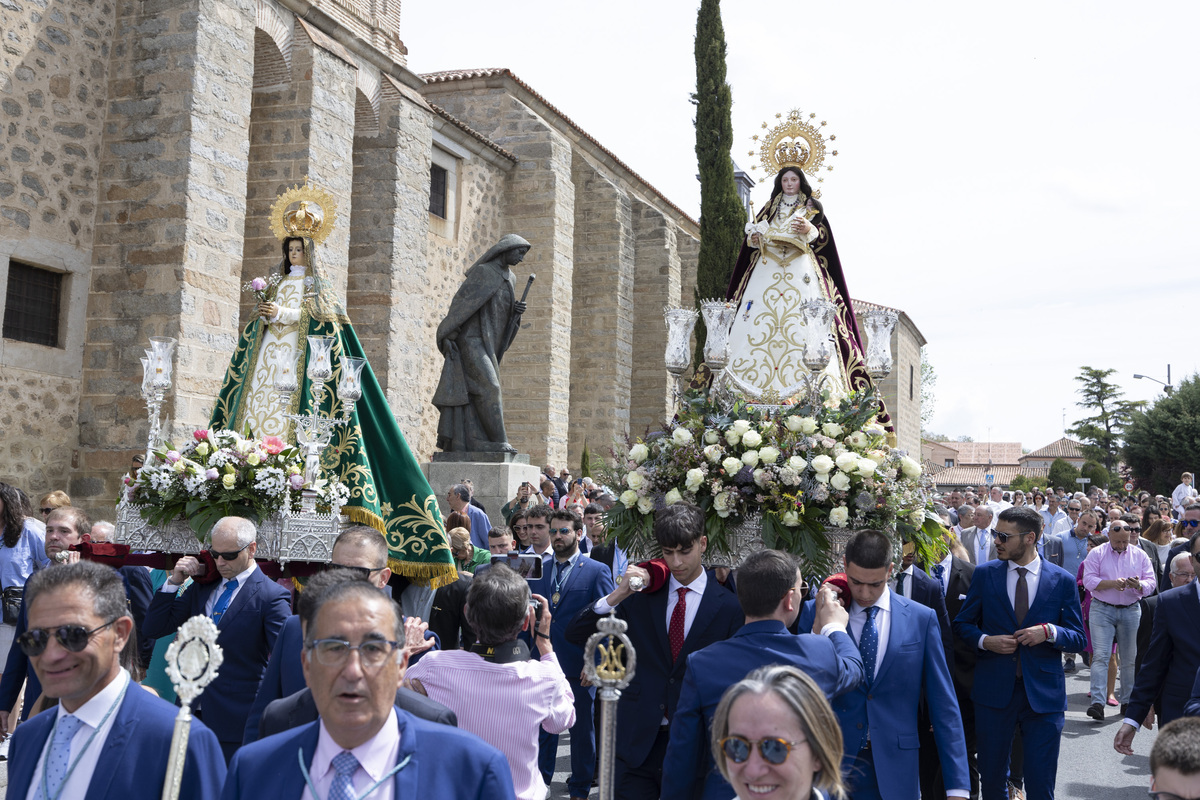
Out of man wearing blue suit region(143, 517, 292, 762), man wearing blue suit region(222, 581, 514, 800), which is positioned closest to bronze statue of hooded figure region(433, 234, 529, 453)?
man wearing blue suit region(143, 517, 292, 762)

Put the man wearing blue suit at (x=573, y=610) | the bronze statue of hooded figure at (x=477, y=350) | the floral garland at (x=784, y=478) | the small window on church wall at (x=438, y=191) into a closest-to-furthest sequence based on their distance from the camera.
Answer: the floral garland at (x=784, y=478) → the man wearing blue suit at (x=573, y=610) → the bronze statue of hooded figure at (x=477, y=350) → the small window on church wall at (x=438, y=191)

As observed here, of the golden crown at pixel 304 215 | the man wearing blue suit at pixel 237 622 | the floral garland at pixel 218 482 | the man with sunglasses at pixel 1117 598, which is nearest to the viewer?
the man wearing blue suit at pixel 237 622

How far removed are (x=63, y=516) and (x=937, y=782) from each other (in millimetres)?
5378

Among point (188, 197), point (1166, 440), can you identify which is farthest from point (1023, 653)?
point (1166, 440)

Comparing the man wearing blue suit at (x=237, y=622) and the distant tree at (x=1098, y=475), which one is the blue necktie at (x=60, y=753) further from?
the distant tree at (x=1098, y=475)

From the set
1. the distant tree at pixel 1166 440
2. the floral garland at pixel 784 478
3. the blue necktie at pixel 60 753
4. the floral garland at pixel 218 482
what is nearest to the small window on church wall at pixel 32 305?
the floral garland at pixel 218 482

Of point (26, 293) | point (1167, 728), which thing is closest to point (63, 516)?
point (1167, 728)

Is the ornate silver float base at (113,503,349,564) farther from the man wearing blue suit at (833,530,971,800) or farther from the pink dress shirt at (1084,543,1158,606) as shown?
the pink dress shirt at (1084,543,1158,606)

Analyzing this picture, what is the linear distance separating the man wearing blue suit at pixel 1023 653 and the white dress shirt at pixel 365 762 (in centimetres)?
407

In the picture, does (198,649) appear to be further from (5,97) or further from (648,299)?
(648,299)

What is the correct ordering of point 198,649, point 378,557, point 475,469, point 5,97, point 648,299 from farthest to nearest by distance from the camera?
point 648,299 < point 475,469 < point 5,97 < point 378,557 < point 198,649

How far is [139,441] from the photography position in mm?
12891

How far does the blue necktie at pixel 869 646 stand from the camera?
4023mm

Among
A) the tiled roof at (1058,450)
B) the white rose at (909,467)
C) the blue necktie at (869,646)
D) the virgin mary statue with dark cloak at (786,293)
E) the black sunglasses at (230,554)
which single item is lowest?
the blue necktie at (869,646)
